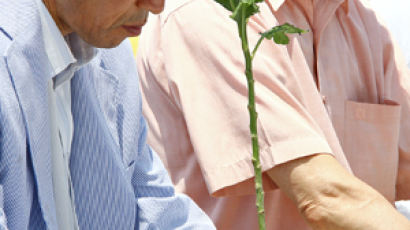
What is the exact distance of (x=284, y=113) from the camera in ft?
6.88

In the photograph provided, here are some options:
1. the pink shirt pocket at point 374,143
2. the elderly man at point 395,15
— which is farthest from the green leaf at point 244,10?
the elderly man at point 395,15

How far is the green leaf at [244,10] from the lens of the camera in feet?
4.24

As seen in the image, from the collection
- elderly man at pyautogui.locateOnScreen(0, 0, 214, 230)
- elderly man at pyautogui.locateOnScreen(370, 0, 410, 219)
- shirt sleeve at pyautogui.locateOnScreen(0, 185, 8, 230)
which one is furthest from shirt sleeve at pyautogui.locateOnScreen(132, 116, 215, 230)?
elderly man at pyautogui.locateOnScreen(370, 0, 410, 219)

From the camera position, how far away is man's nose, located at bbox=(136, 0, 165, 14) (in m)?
1.83

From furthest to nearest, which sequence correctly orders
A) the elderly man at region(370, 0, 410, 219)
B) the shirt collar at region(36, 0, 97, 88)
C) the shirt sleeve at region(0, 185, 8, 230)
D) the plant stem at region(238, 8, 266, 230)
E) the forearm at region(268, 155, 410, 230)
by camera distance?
the elderly man at region(370, 0, 410, 219) < the forearm at region(268, 155, 410, 230) < the shirt collar at region(36, 0, 97, 88) < the shirt sleeve at region(0, 185, 8, 230) < the plant stem at region(238, 8, 266, 230)

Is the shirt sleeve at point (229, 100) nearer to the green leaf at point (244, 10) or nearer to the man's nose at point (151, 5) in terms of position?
the man's nose at point (151, 5)

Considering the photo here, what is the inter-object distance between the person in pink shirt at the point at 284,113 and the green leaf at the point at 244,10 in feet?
2.64

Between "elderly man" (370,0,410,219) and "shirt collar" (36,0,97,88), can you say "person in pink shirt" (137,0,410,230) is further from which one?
"elderly man" (370,0,410,219)

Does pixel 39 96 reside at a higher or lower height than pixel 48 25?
lower

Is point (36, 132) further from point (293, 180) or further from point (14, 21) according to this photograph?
point (293, 180)

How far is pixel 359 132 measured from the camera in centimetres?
262

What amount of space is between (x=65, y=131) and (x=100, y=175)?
17 centimetres

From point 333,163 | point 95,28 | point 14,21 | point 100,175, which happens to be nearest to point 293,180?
point 333,163

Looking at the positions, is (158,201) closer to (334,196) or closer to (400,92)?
(334,196)
